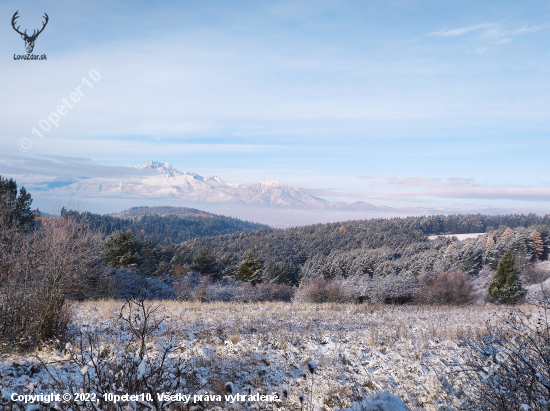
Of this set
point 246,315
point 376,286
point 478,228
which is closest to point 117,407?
point 246,315

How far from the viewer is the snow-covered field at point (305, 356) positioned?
493 centimetres

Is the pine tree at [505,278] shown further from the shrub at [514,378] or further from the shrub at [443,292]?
the shrub at [514,378]

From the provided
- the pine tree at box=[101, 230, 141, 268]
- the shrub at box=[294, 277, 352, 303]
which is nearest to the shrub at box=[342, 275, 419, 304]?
the shrub at box=[294, 277, 352, 303]

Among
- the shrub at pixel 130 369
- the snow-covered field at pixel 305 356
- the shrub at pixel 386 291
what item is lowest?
the shrub at pixel 386 291

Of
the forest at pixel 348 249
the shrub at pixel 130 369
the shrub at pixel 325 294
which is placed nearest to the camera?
the shrub at pixel 130 369

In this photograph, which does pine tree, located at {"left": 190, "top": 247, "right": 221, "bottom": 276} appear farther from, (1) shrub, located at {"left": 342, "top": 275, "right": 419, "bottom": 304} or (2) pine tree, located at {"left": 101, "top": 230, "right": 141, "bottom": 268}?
(1) shrub, located at {"left": 342, "top": 275, "right": 419, "bottom": 304}

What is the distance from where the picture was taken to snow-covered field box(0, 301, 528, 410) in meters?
4.93

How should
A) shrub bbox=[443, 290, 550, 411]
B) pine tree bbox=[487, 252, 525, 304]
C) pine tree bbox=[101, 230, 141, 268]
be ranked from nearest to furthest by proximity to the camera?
shrub bbox=[443, 290, 550, 411] → pine tree bbox=[487, 252, 525, 304] → pine tree bbox=[101, 230, 141, 268]

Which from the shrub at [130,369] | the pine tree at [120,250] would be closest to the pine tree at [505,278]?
the shrub at [130,369]

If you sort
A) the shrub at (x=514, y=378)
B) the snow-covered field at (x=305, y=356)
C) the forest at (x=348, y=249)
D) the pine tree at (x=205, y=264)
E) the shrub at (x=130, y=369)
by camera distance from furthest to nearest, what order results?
the forest at (x=348, y=249), the pine tree at (x=205, y=264), the snow-covered field at (x=305, y=356), the shrub at (x=514, y=378), the shrub at (x=130, y=369)

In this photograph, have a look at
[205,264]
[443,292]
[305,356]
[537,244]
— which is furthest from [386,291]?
[537,244]

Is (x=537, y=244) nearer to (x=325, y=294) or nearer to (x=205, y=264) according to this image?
(x=325, y=294)

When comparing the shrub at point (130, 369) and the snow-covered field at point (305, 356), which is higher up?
the shrub at point (130, 369)

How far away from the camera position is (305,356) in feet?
21.5
